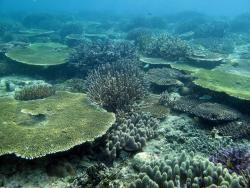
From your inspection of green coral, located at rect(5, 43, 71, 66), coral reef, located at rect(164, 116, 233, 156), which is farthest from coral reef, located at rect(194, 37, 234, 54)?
coral reef, located at rect(164, 116, 233, 156)

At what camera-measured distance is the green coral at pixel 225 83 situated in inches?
351

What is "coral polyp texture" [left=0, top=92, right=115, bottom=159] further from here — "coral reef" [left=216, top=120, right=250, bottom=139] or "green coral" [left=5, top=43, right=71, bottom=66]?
"green coral" [left=5, top=43, right=71, bottom=66]

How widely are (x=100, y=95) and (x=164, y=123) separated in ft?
6.08

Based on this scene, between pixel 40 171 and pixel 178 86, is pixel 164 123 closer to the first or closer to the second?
pixel 178 86

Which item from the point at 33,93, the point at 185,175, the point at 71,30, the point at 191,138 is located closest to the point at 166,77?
the point at 191,138

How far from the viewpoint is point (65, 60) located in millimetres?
13039

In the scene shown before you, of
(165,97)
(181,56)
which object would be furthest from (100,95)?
(181,56)

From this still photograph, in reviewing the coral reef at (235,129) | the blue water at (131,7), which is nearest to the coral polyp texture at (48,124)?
the coral reef at (235,129)

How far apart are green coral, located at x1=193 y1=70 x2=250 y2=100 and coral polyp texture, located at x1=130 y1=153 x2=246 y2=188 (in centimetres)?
416

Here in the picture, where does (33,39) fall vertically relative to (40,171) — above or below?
below

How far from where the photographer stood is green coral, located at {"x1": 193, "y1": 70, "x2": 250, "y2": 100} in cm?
891

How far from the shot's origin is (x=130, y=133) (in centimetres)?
664

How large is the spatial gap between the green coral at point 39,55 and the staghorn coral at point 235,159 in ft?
28.5

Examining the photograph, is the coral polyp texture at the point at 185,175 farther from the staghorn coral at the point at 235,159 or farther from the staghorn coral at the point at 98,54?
the staghorn coral at the point at 98,54
